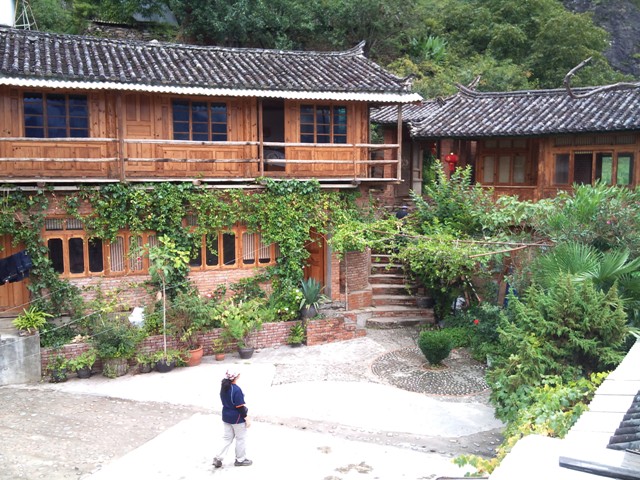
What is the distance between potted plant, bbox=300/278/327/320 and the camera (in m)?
16.1

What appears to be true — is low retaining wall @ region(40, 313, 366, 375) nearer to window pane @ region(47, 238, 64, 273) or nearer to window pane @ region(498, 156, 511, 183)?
window pane @ region(47, 238, 64, 273)

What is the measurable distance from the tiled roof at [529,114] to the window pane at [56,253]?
11.7m

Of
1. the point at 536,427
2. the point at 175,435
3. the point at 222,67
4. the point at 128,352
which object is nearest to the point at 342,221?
the point at 222,67

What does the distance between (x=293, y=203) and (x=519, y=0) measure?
24382mm

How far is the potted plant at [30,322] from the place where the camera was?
13525mm

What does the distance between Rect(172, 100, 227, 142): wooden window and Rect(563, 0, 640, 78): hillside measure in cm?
3011

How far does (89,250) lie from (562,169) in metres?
14.1

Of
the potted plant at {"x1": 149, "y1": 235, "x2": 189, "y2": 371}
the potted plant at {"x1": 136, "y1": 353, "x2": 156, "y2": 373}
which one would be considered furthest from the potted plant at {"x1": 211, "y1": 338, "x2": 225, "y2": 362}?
the potted plant at {"x1": 136, "y1": 353, "x2": 156, "y2": 373}

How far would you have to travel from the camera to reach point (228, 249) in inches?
654

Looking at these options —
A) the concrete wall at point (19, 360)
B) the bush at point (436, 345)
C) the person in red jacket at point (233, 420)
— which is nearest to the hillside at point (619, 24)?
the bush at point (436, 345)

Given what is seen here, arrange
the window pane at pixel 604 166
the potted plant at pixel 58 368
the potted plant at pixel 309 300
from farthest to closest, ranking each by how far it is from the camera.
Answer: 1. the window pane at pixel 604 166
2. the potted plant at pixel 309 300
3. the potted plant at pixel 58 368

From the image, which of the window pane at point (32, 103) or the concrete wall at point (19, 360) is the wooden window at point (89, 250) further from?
the window pane at point (32, 103)

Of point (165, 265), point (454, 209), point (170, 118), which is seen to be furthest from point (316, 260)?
point (170, 118)

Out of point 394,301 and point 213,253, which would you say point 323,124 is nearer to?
point 213,253
